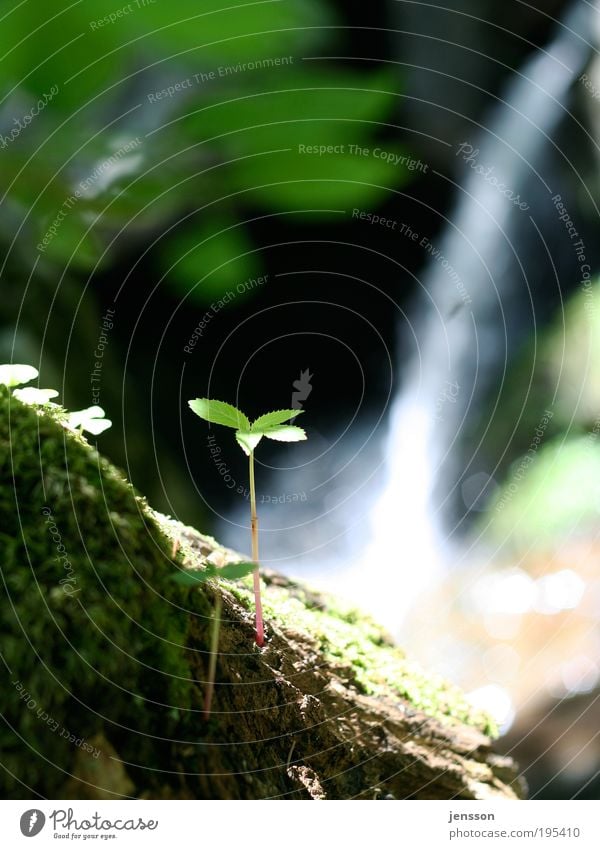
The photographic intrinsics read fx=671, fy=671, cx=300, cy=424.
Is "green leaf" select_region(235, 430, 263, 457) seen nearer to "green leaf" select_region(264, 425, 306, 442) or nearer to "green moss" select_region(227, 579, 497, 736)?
"green leaf" select_region(264, 425, 306, 442)

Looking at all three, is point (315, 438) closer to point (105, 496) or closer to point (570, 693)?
point (570, 693)

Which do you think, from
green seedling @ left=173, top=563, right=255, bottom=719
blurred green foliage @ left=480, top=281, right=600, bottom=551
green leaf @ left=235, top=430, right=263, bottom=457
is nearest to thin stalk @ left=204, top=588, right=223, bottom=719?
green seedling @ left=173, top=563, right=255, bottom=719

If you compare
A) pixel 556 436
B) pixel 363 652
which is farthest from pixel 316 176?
pixel 556 436

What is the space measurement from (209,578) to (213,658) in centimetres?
8

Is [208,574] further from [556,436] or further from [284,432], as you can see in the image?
[556,436]

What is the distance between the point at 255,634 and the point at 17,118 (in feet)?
1.49

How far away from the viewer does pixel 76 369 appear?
6.57ft

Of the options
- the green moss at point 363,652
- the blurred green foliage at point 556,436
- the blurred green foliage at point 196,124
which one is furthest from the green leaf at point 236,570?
the blurred green foliage at point 556,436

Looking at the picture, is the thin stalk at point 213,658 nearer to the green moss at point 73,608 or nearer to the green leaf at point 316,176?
the green moss at point 73,608

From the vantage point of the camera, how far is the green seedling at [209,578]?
1.72 ft

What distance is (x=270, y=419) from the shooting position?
67 centimetres

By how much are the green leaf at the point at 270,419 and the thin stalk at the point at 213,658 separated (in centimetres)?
17

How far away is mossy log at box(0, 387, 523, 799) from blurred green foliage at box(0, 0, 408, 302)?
212 millimetres
